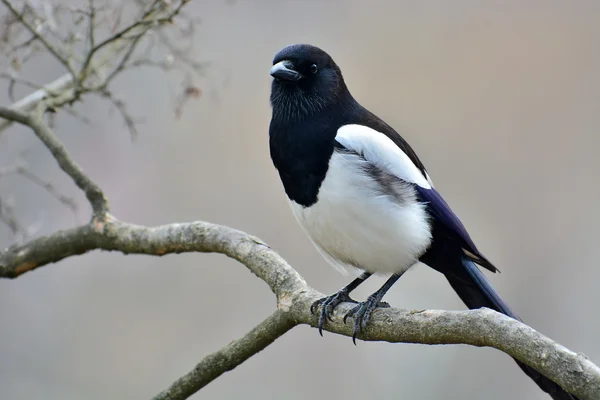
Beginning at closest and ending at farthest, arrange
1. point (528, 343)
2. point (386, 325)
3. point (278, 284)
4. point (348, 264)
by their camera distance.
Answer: point (528, 343) < point (386, 325) < point (278, 284) < point (348, 264)

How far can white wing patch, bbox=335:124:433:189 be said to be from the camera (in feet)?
5.00

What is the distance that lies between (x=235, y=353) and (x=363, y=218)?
0.36 meters

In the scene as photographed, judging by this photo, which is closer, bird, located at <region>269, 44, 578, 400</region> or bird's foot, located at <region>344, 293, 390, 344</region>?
bird's foot, located at <region>344, 293, 390, 344</region>

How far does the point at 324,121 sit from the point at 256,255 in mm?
323

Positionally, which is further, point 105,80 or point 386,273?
point 105,80

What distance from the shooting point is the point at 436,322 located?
109 centimetres

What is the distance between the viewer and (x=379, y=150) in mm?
1538

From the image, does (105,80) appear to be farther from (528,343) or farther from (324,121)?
(528,343)

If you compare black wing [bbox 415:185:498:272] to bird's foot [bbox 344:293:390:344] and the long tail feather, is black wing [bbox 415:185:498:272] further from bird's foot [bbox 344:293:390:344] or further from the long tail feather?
bird's foot [bbox 344:293:390:344]

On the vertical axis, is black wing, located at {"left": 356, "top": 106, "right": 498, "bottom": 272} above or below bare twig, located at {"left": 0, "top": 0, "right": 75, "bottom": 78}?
below

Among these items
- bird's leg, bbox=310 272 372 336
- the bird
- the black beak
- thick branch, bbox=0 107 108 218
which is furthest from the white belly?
thick branch, bbox=0 107 108 218

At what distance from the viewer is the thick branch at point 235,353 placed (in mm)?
1384

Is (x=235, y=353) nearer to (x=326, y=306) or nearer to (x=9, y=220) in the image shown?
(x=326, y=306)

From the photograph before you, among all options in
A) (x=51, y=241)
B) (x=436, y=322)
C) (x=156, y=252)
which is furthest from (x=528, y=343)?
(x=51, y=241)
